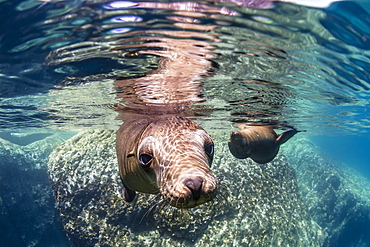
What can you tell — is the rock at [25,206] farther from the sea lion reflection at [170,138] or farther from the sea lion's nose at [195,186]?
the sea lion's nose at [195,186]

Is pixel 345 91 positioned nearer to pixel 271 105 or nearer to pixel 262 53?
pixel 271 105

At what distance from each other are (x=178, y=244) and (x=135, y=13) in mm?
7719

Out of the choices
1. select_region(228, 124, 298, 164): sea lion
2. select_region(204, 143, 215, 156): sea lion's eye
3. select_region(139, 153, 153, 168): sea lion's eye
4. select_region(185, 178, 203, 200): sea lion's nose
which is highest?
Answer: select_region(185, 178, 203, 200): sea lion's nose

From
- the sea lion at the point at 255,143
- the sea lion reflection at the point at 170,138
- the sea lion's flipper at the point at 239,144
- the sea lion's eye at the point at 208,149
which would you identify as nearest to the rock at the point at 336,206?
the sea lion at the point at 255,143

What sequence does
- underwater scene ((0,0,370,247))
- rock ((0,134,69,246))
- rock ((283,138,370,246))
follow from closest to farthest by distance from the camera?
underwater scene ((0,0,370,247)) → rock ((0,134,69,246)) → rock ((283,138,370,246))

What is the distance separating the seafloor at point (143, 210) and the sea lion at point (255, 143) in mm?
1511

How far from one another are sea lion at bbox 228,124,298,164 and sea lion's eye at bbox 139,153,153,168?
4.56 meters

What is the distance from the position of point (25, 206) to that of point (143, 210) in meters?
10.6

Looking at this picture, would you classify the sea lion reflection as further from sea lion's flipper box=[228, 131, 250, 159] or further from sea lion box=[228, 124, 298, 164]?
sea lion box=[228, 124, 298, 164]

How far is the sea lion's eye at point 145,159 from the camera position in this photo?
3.13m

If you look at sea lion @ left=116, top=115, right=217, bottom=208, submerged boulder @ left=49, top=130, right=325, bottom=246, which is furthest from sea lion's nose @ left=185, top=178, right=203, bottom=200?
submerged boulder @ left=49, top=130, right=325, bottom=246

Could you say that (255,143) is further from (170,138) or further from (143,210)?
(143,210)

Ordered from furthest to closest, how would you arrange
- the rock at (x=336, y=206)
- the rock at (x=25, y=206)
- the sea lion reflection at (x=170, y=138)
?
1. the rock at (x=336, y=206)
2. the rock at (x=25, y=206)
3. the sea lion reflection at (x=170, y=138)

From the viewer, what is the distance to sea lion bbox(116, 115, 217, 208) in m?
2.32
